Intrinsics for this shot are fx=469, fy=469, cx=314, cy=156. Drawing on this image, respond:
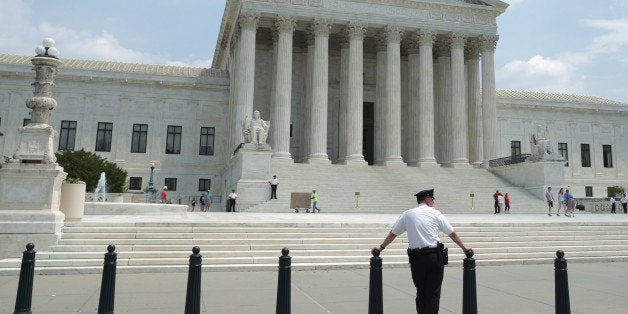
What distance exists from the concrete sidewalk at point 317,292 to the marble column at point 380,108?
30810 mm

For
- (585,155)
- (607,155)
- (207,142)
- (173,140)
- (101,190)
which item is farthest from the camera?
(607,155)

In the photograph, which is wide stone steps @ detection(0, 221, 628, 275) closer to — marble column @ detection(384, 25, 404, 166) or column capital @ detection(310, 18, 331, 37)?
marble column @ detection(384, 25, 404, 166)

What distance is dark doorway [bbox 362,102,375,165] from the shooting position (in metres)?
47.1

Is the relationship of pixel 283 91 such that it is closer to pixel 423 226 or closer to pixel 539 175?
pixel 539 175

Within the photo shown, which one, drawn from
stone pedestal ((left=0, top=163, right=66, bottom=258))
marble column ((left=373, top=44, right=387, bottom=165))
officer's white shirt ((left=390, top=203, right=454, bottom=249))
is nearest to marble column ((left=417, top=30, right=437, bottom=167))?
marble column ((left=373, top=44, right=387, bottom=165))

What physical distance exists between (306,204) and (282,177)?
658 centimetres

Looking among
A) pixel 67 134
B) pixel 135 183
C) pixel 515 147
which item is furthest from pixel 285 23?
pixel 515 147

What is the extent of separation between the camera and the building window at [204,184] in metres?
44.3

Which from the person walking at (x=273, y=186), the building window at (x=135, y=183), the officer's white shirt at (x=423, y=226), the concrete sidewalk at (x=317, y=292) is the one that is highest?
the building window at (x=135, y=183)

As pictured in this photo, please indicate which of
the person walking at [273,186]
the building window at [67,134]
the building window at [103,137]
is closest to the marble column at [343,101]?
the person walking at [273,186]

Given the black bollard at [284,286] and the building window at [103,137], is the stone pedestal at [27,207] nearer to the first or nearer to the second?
the black bollard at [284,286]

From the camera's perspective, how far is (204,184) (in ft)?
146

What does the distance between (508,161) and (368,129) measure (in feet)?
46.8

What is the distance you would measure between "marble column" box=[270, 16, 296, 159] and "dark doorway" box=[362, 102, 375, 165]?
36.8 feet
